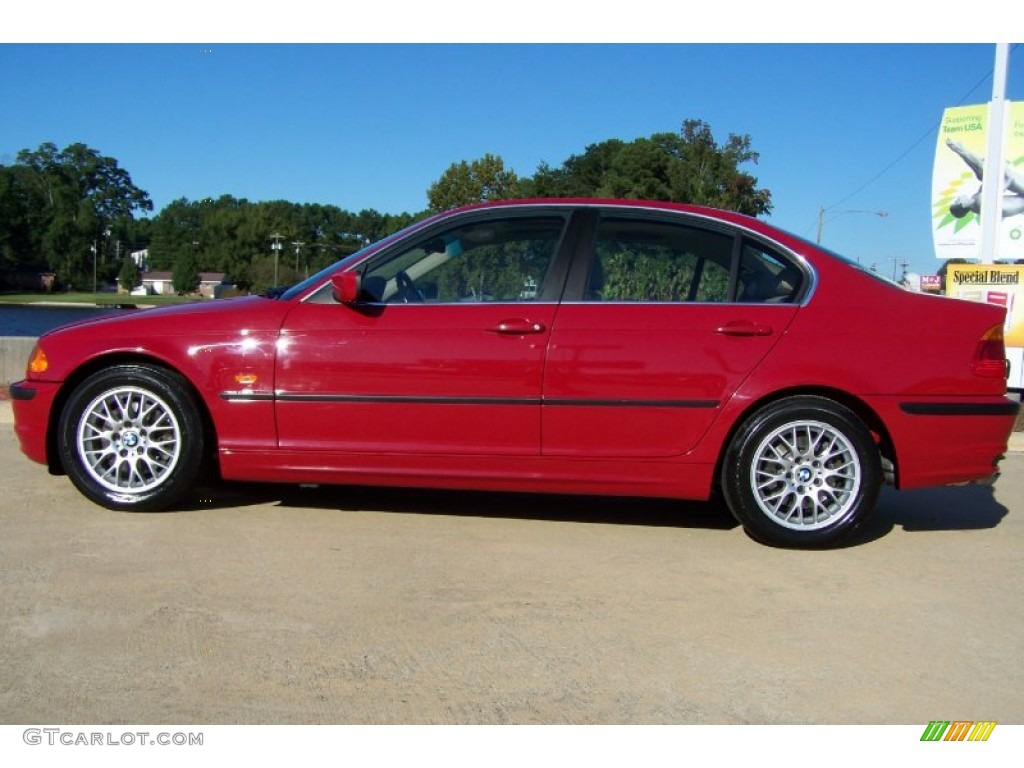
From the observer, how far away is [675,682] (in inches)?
114

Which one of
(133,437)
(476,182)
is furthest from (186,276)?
(133,437)

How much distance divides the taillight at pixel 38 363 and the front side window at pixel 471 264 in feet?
5.50

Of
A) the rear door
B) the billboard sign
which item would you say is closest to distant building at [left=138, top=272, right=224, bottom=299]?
the billboard sign

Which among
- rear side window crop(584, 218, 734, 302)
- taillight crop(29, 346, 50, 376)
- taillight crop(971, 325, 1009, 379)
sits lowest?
taillight crop(29, 346, 50, 376)

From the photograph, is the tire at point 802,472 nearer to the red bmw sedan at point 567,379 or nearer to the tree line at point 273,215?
the red bmw sedan at point 567,379

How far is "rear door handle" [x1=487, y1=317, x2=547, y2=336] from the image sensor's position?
4.36 meters

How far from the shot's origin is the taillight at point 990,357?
4.33 m

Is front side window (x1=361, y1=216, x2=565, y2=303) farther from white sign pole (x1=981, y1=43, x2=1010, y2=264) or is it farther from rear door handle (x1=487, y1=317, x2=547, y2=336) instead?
white sign pole (x1=981, y1=43, x2=1010, y2=264)

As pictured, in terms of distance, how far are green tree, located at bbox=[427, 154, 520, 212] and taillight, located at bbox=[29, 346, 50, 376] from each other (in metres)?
34.3

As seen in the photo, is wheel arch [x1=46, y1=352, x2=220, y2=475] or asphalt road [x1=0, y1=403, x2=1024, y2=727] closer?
asphalt road [x1=0, y1=403, x2=1024, y2=727]

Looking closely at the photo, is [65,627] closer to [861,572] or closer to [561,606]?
[561,606]

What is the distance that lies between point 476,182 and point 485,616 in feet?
120

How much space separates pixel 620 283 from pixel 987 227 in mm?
9033
